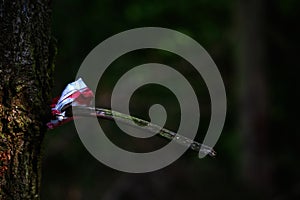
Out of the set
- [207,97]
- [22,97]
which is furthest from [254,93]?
[22,97]

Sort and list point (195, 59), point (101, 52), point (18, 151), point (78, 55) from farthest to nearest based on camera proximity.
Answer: point (195, 59), point (78, 55), point (101, 52), point (18, 151)

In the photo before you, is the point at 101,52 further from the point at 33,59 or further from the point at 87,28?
the point at 33,59

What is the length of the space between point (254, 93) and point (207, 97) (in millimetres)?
2086

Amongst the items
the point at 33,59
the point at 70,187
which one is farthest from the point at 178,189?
the point at 33,59

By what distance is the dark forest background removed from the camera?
8531 millimetres

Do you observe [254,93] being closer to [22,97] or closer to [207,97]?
[207,97]

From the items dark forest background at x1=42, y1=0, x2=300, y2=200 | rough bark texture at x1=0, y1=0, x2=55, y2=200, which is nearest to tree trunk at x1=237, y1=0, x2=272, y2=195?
dark forest background at x1=42, y1=0, x2=300, y2=200

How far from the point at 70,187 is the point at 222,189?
282cm

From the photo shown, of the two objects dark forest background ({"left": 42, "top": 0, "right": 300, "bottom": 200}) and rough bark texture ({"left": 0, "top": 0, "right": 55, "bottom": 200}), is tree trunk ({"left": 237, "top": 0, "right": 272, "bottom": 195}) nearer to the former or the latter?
dark forest background ({"left": 42, "top": 0, "right": 300, "bottom": 200})

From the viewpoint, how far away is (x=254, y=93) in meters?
9.20

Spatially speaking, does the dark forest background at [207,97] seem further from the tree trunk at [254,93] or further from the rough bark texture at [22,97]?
the rough bark texture at [22,97]

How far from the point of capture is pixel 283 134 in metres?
10.6

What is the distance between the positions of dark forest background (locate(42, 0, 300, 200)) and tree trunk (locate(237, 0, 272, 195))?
0.05ft

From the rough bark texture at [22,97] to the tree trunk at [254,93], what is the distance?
7.31 m
